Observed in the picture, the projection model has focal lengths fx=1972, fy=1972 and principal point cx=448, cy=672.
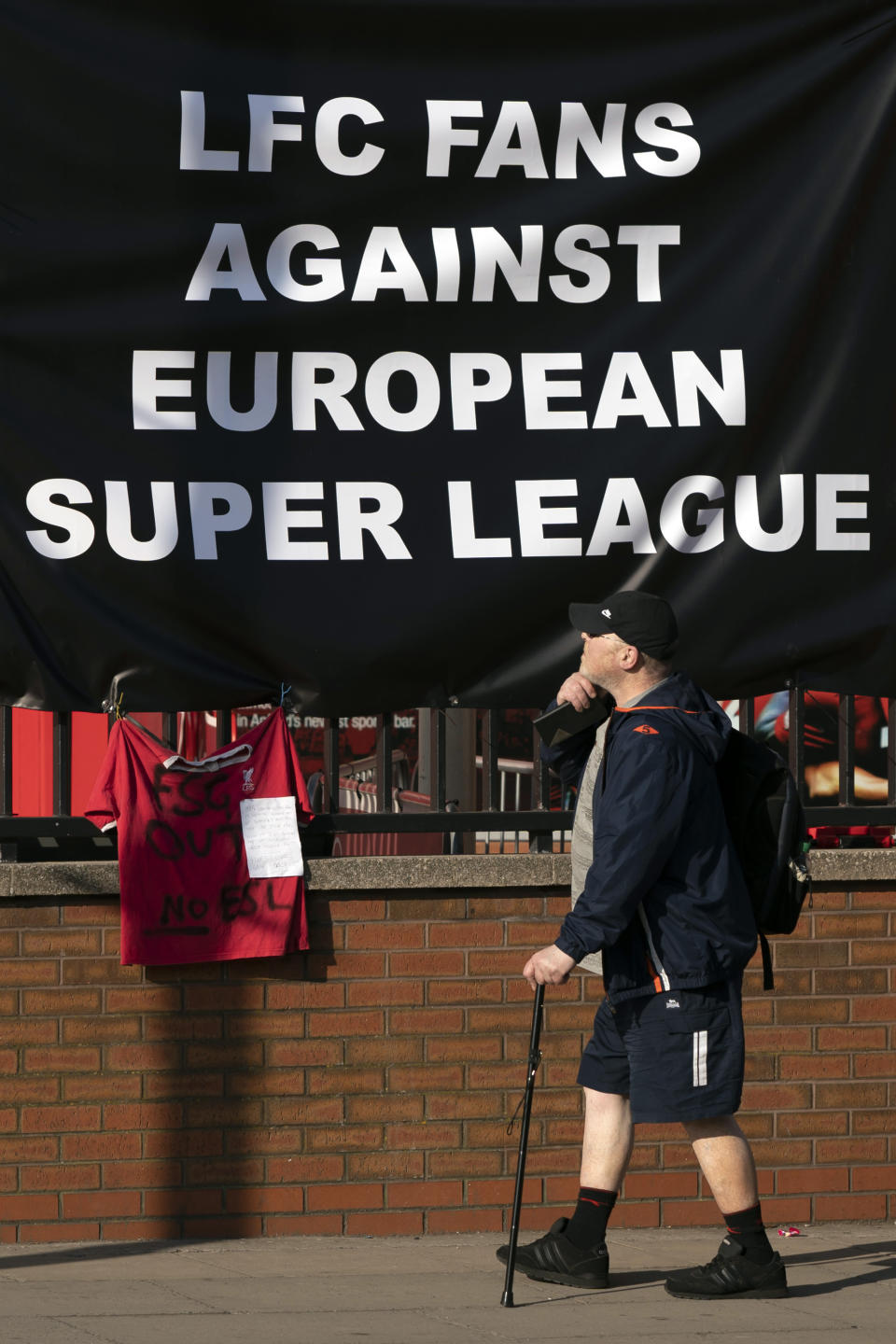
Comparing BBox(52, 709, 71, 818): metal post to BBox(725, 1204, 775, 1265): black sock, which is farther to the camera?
BBox(52, 709, 71, 818): metal post

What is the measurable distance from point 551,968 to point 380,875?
125cm

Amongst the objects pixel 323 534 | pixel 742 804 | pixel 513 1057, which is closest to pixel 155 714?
pixel 323 534

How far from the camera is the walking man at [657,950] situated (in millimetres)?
5488

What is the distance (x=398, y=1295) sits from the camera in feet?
19.0

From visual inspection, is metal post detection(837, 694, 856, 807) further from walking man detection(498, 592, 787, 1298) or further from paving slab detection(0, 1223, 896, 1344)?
paving slab detection(0, 1223, 896, 1344)

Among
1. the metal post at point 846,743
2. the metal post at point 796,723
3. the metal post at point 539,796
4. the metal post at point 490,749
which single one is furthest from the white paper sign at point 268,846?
the metal post at point 846,743

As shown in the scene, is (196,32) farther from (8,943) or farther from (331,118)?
(8,943)

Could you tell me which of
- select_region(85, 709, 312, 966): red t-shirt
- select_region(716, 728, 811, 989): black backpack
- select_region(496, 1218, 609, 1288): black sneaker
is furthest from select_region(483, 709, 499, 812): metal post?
select_region(496, 1218, 609, 1288): black sneaker

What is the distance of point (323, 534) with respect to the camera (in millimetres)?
6641

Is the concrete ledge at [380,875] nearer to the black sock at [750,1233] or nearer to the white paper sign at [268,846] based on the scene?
the white paper sign at [268,846]

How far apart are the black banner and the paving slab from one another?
71.1 inches

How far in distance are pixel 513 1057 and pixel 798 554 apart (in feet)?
6.58

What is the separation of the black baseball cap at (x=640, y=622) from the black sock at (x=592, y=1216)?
1580 mm

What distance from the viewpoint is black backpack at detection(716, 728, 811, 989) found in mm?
5730
